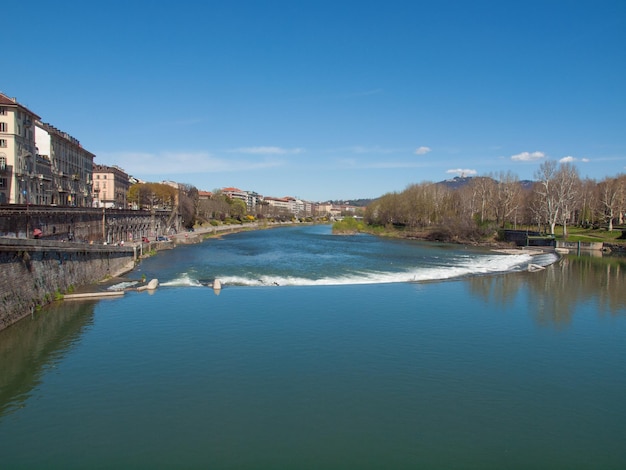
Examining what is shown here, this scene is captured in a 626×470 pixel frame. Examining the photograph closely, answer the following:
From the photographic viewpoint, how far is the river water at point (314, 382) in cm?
1098

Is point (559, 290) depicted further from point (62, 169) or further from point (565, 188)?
point (62, 169)

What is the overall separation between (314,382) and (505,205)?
259 feet

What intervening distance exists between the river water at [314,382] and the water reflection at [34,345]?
80 mm

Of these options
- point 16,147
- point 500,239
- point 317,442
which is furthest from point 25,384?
point 500,239

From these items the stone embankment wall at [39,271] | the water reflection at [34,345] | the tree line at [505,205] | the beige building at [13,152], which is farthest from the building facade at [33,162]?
the tree line at [505,205]

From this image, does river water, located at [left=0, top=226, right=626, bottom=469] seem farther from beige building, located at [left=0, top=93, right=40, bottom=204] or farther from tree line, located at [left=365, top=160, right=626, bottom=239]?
tree line, located at [left=365, top=160, right=626, bottom=239]

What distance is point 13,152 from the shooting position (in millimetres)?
45406

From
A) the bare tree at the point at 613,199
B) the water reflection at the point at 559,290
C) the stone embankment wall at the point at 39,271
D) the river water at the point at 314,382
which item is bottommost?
the river water at the point at 314,382

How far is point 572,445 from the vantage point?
1145 centimetres

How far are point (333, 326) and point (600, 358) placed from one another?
415 inches

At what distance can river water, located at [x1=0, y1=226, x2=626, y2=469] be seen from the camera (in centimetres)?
1098

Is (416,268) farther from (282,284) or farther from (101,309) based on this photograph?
(101,309)

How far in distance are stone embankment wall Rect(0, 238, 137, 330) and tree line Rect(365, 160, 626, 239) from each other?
60.7 metres

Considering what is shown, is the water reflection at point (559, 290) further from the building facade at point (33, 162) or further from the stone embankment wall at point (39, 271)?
the building facade at point (33, 162)
